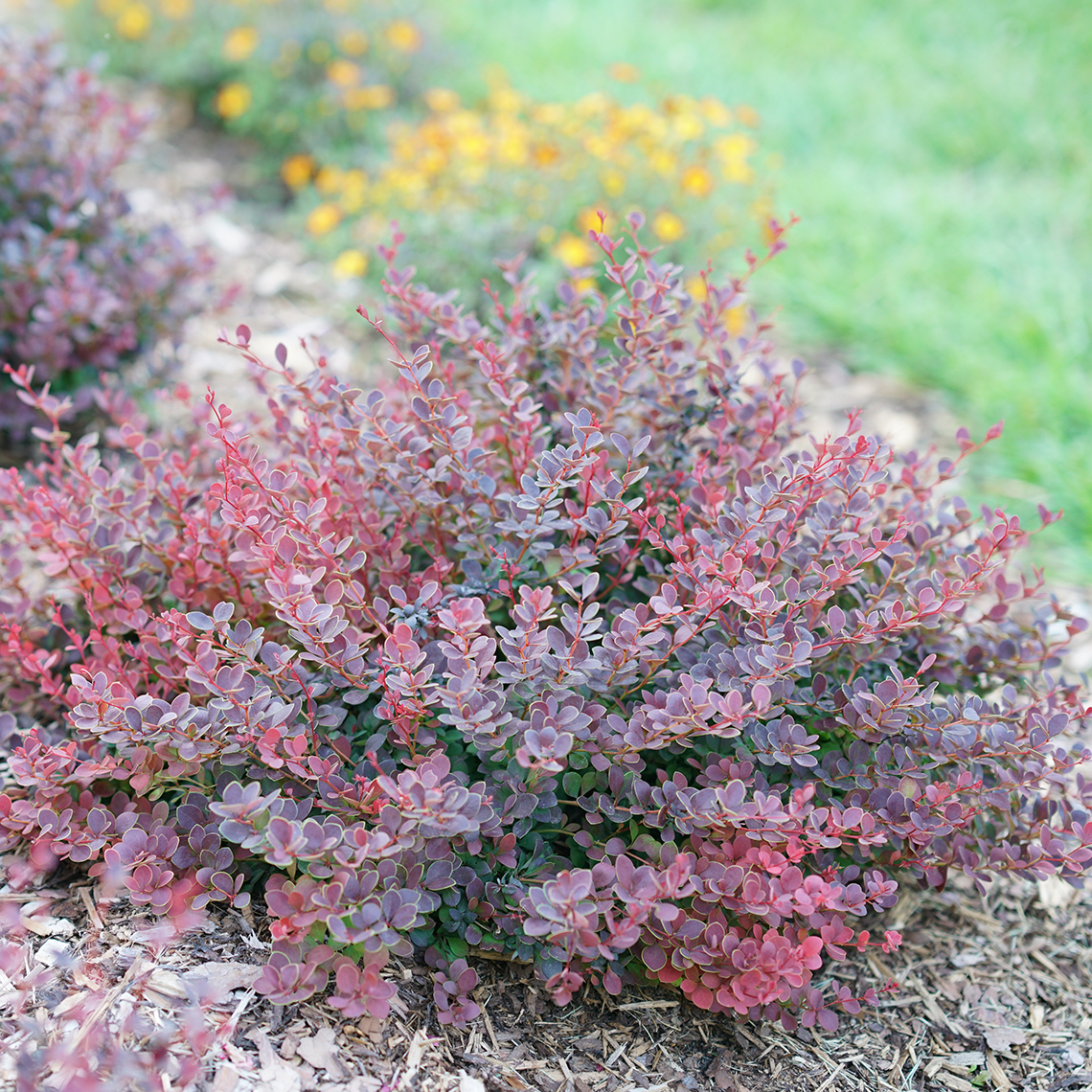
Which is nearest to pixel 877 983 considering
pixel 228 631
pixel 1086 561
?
pixel 228 631

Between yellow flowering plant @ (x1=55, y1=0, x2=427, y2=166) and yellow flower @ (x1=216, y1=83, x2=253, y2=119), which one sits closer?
yellow flower @ (x1=216, y1=83, x2=253, y2=119)

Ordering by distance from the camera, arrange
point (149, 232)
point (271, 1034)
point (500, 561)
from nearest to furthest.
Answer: point (271, 1034), point (500, 561), point (149, 232)

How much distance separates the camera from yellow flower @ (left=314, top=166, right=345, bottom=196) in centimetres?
475


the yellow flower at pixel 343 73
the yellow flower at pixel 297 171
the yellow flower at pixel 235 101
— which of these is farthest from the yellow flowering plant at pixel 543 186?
the yellow flower at pixel 235 101

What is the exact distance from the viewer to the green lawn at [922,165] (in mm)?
3936

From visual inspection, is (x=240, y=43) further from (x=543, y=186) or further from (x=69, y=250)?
(x=69, y=250)

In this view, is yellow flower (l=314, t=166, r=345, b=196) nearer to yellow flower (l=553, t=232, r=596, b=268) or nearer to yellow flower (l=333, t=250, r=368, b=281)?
yellow flower (l=333, t=250, r=368, b=281)

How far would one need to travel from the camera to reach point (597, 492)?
1719 mm

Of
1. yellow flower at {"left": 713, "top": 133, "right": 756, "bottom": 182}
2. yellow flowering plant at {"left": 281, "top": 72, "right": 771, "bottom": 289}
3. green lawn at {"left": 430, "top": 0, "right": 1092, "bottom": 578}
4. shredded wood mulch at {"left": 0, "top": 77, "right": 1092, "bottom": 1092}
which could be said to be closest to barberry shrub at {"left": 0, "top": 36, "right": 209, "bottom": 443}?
yellow flowering plant at {"left": 281, "top": 72, "right": 771, "bottom": 289}

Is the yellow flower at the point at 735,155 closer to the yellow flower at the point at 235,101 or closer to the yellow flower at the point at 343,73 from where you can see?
the yellow flower at the point at 343,73

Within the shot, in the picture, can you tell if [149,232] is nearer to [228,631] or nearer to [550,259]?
[550,259]

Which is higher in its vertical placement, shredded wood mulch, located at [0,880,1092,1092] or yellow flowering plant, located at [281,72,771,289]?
yellow flowering plant, located at [281,72,771,289]

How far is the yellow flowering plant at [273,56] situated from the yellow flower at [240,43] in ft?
0.03

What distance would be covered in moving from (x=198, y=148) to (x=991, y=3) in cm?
645
